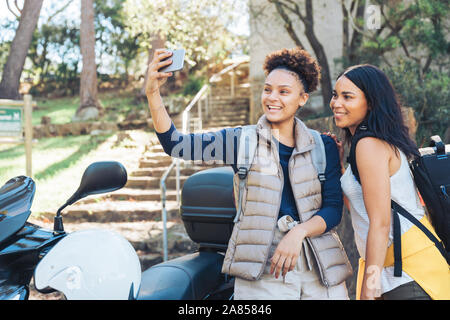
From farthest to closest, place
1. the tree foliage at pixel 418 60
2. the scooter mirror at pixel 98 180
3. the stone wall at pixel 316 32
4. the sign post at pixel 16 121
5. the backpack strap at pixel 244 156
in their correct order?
the stone wall at pixel 316 32 < the tree foliage at pixel 418 60 < the sign post at pixel 16 121 < the backpack strap at pixel 244 156 < the scooter mirror at pixel 98 180

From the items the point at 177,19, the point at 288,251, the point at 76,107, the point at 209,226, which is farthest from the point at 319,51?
the point at 288,251

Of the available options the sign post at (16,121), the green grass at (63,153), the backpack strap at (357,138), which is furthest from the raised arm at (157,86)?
the green grass at (63,153)

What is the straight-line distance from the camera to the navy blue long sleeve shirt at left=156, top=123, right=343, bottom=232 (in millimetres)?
1617

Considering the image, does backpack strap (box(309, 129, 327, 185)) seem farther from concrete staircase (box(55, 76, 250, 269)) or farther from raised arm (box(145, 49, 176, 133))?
concrete staircase (box(55, 76, 250, 269))

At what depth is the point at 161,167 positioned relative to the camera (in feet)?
25.9

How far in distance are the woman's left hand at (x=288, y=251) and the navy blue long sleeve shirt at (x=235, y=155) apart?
0.42 ft

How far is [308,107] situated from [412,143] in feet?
27.0

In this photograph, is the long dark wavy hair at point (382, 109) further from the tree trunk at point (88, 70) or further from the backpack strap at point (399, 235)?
the tree trunk at point (88, 70)

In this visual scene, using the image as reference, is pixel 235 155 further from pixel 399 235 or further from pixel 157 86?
pixel 399 235

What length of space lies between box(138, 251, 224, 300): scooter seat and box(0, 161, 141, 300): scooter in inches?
12.5

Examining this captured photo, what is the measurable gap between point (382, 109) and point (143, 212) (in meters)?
5.16

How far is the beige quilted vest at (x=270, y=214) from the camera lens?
1.54m
